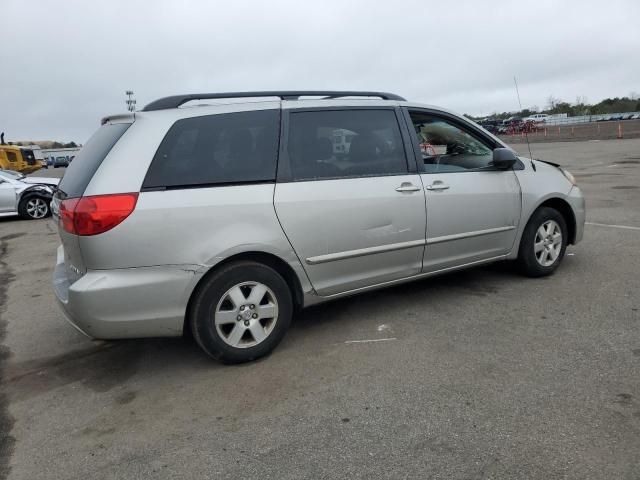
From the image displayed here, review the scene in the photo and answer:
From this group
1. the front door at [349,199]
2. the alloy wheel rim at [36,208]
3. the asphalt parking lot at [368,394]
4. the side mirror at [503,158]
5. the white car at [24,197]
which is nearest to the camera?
the asphalt parking lot at [368,394]

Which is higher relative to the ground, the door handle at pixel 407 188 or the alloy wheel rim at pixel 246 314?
the door handle at pixel 407 188

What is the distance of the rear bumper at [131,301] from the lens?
126 inches

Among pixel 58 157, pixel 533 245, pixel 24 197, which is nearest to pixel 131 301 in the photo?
pixel 533 245

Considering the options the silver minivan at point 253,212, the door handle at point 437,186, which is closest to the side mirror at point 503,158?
the silver minivan at point 253,212

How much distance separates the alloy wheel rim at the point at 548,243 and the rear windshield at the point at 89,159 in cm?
370

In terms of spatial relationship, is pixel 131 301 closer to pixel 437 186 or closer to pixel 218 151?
pixel 218 151

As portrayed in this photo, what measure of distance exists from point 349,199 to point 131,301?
1.62 meters

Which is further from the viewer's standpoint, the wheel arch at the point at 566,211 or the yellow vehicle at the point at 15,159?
the yellow vehicle at the point at 15,159

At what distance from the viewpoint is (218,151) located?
3.53 m

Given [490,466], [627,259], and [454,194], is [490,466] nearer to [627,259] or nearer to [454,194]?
[454,194]

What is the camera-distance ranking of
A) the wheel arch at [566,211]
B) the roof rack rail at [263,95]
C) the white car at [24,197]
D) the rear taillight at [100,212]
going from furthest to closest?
the white car at [24,197] < the wheel arch at [566,211] < the roof rack rail at [263,95] < the rear taillight at [100,212]

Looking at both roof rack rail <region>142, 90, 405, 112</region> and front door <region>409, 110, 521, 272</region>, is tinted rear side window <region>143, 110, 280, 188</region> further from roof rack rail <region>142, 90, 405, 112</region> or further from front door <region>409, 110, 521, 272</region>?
front door <region>409, 110, 521, 272</region>

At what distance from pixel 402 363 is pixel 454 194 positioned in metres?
1.58

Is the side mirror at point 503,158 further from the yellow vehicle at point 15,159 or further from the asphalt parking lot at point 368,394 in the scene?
the yellow vehicle at point 15,159
